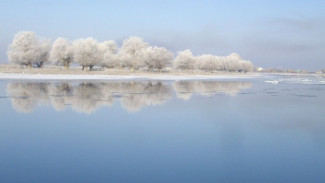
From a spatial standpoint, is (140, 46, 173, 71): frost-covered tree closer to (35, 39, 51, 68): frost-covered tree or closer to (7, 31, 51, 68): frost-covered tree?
(35, 39, 51, 68): frost-covered tree

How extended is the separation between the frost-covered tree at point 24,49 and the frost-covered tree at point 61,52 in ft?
9.54

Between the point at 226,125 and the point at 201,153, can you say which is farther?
the point at 226,125

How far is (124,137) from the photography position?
30.8ft

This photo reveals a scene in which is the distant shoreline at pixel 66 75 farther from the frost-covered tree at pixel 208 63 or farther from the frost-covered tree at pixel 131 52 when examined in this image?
the frost-covered tree at pixel 208 63

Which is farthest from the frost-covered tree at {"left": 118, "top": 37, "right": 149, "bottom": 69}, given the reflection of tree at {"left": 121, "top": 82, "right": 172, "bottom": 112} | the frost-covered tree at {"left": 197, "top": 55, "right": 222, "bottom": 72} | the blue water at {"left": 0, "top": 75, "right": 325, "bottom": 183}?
the blue water at {"left": 0, "top": 75, "right": 325, "bottom": 183}

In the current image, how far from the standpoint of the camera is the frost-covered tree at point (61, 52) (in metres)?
58.2

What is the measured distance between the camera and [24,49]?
188 ft

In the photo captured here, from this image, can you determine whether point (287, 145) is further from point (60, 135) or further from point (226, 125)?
point (60, 135)

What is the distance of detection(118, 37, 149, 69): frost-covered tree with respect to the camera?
7454 centimetres

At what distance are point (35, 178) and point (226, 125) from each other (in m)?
7.40

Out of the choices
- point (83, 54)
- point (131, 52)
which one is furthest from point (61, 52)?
point (131, 52)

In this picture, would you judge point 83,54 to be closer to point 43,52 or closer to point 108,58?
point 43,52

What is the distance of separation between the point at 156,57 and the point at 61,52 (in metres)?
21.5

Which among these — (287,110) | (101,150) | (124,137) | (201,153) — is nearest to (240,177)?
(201,153)
